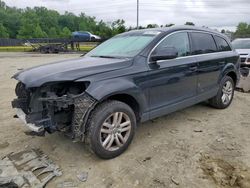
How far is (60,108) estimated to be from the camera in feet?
11.2

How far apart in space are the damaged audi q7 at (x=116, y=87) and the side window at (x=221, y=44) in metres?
0.66

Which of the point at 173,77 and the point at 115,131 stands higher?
the point at 173,77

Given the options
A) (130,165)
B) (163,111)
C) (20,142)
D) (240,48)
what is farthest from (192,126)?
(240,48)

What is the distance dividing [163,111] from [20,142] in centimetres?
227

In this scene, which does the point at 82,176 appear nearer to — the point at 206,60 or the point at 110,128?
the point at 110,128

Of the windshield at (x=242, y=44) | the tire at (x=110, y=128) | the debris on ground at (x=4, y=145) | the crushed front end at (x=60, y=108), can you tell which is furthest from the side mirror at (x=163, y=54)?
the windshield at (x=242, y=44)

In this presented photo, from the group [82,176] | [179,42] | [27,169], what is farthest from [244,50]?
[27,169]

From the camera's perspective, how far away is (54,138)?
4281 millimetres

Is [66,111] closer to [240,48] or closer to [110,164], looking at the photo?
[110,164]

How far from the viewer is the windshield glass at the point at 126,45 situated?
4.12 metres

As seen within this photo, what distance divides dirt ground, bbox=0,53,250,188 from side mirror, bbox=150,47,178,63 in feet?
4.19

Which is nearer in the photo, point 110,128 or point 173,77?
point 110,128

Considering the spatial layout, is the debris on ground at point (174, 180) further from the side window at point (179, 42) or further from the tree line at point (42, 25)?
the tree line at point (42, 25)

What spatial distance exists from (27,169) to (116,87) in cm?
150
